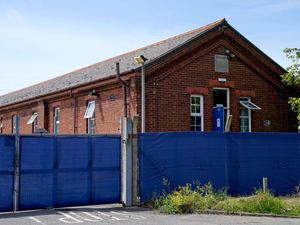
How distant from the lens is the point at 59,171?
12.2 meters

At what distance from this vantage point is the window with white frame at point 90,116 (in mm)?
21188

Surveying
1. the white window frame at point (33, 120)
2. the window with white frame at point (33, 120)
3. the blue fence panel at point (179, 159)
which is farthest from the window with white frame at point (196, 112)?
the window with white frame at point (33, 120)

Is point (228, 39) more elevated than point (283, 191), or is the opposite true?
point (228, 39)

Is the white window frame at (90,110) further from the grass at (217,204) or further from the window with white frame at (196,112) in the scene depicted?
the grass at (217,204)

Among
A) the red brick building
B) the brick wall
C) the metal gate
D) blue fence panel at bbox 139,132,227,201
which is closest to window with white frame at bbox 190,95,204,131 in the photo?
the red brick building

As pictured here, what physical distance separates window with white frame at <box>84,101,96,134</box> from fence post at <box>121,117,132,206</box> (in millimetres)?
8402

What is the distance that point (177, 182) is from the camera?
1325cm

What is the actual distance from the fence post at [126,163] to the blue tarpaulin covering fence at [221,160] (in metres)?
0.38

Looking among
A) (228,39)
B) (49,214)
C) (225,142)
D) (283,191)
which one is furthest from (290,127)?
(49,214)

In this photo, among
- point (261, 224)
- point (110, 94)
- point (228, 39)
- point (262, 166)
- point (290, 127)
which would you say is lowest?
point (261, 224)

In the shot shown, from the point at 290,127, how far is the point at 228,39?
16.6 feet

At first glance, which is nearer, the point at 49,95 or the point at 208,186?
the point at 208,186

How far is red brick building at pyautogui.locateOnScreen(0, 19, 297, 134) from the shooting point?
18.2 meters

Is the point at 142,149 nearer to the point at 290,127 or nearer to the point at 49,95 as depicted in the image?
the point at 290,127
